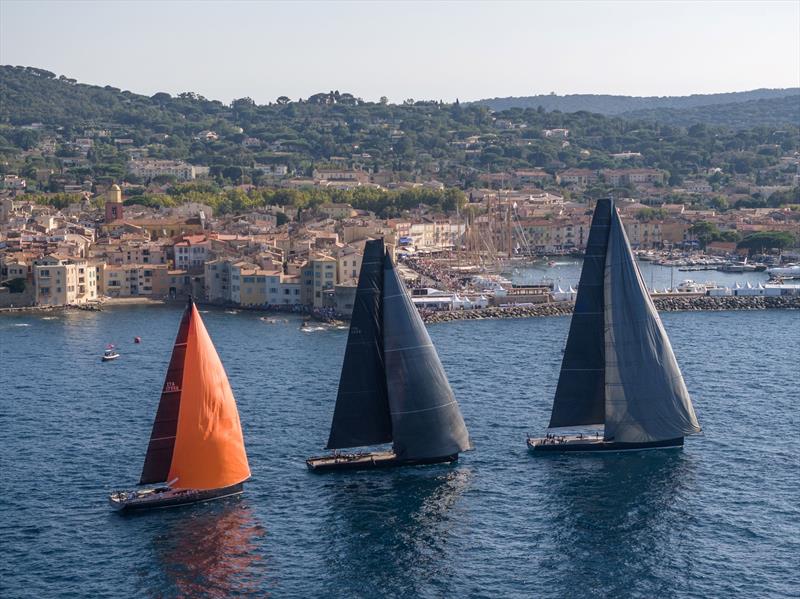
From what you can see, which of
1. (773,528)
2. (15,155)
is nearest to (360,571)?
(773,528)

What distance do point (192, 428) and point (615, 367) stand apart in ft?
31.8

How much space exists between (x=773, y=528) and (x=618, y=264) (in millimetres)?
7375

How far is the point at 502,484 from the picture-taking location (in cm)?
2814

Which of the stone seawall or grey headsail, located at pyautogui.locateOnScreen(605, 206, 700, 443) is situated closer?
grey headsail, located at pyautogui.locateOnScreen(605, 206, 700, 443)

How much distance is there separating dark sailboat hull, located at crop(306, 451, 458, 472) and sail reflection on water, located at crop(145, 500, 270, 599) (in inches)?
101

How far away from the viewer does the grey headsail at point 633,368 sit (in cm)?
3038

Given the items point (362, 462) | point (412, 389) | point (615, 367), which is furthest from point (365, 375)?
point (615, 367)

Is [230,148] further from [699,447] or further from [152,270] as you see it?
[699,447]


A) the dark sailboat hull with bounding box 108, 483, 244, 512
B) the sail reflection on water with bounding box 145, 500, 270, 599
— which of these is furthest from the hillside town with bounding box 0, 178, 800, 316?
the sail reflection on water with bounding box 145, 500, 270, 599

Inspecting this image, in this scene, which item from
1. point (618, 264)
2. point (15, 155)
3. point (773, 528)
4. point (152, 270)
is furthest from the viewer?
point (15, 155)

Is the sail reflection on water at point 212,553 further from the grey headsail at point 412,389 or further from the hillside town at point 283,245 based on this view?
the hillside town at point 283,245

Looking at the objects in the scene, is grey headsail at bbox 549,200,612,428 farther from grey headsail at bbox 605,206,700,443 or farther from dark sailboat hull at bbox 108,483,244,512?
dark sailboat hull at bbox 108,483,244,512

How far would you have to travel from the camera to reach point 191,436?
27.0 meters

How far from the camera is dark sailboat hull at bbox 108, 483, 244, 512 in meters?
26.4
